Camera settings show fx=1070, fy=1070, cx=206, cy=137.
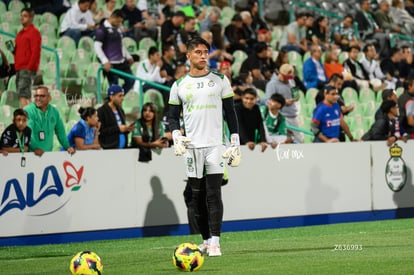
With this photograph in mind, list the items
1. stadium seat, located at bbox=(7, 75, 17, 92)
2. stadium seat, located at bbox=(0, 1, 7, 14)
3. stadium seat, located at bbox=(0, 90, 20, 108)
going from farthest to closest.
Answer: stadium seat, located at bbox=(0, 1, 7, 14), stadium seat, located at bbox=(7, 75, 17, 92), stadium seat, located at bbox=(0, 90, 20, 108)

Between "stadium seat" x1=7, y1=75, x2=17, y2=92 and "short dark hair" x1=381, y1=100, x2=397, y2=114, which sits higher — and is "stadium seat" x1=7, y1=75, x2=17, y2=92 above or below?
above

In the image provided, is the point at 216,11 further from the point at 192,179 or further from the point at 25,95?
the point at 192,179

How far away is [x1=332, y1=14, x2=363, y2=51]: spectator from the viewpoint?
28.4 metres

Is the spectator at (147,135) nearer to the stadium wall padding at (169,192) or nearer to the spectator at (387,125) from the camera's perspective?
the stadium wall padding at (169,192)

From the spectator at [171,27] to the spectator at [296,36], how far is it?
3.63 meters

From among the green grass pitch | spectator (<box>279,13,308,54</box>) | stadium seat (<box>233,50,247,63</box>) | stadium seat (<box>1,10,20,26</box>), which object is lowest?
the green grass pitch

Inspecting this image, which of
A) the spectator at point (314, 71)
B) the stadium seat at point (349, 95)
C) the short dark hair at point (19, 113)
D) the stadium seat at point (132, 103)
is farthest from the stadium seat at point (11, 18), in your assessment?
the short dark hair at point (19, 113)

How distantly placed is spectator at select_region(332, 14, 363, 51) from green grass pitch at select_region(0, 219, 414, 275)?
490 inches

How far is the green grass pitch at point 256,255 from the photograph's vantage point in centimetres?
1069

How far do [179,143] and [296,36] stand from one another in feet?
48.5

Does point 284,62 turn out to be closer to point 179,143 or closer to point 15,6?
point 15,6

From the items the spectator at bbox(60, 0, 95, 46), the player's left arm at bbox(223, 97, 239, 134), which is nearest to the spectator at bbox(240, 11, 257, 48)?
the spectator at bbox(60, 0, 95, 46)

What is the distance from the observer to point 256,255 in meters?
12.1

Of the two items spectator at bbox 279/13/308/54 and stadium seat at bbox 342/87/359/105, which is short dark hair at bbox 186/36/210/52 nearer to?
stadium seat at bbox 342/87/359/105
